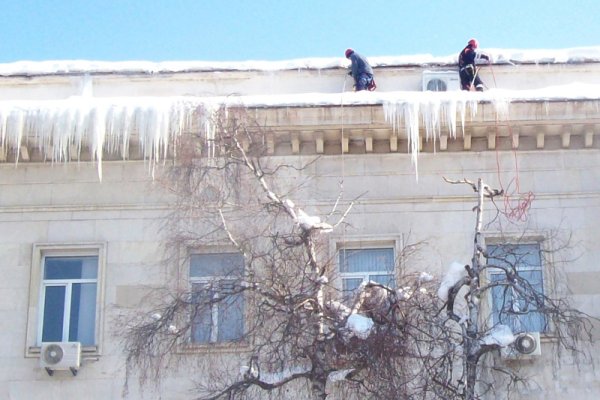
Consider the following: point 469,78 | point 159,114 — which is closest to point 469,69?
point 469,78

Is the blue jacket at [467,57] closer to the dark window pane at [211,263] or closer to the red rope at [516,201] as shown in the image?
the red rope at [516,201]

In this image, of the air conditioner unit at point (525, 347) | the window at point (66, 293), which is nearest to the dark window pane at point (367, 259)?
the air conditioner unit at point (525, 347)

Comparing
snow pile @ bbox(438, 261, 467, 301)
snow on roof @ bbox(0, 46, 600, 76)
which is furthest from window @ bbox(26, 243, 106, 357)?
snow pile @ bbox(438, 261, 467, 301)

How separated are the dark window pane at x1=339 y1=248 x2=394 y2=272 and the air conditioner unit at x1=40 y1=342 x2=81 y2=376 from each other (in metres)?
3.97

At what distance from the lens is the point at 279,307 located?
15070 millimetres

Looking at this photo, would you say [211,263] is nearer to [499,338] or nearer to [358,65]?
[358,65]

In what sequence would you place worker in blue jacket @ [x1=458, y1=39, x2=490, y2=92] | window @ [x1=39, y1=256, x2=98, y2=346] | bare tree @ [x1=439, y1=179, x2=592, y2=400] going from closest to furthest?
1. bare tree @ [x1=439, y1=179, x2=592, y2=400]
2. window @ [x1=39, y1=256, x2=98, y2=346]
3. worker in blue jacket @ [x1=458, y1=39, x2=490, y2=92]

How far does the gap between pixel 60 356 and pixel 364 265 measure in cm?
450

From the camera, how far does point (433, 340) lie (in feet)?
48.2

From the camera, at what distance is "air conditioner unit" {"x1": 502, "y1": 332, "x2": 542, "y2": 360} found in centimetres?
1692

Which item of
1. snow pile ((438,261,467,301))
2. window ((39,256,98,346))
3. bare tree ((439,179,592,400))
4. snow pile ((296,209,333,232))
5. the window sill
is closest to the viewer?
bare tree ((439,179,592,400))

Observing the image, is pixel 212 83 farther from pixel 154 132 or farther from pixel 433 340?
pixel 433 340

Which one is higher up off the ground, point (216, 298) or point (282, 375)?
point (216, 298)

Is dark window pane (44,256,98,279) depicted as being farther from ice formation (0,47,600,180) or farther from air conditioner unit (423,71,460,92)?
air conditioner unit (423,71,460,92)
